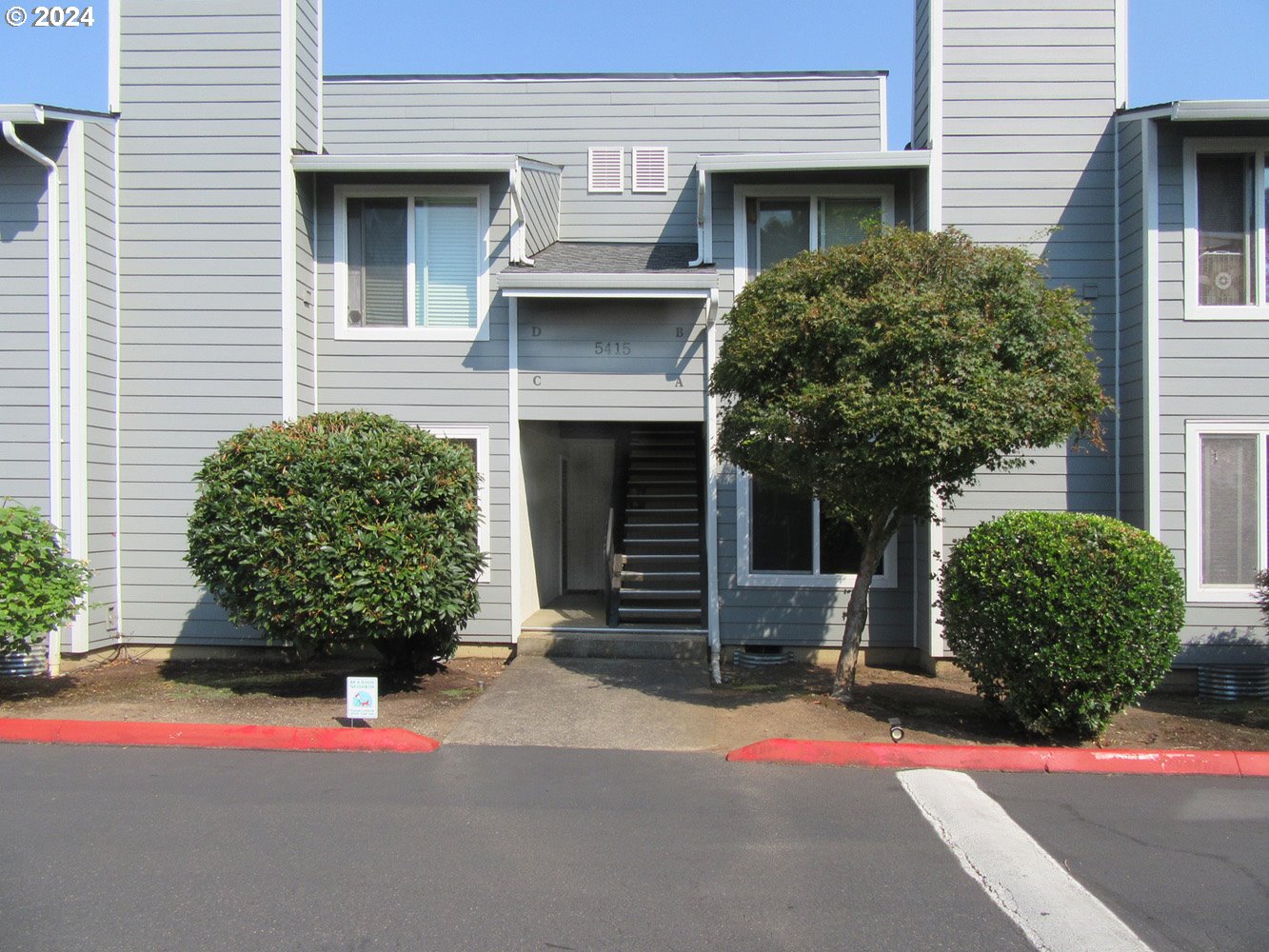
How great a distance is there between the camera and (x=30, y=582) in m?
8.10

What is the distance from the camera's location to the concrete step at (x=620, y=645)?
34.4 feet

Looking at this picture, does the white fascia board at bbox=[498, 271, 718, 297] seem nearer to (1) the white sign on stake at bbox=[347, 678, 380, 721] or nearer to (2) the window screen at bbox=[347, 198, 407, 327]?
(2) the window screen at bbox=[347, 198, 407, 327]

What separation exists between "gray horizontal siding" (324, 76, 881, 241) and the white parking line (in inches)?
323

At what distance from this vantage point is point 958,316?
7.15 meters

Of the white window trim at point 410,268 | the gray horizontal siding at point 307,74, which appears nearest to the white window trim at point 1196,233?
the white window trim at point 410,268

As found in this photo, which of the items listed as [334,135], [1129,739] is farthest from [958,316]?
[334,135]

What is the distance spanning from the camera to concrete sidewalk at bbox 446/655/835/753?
767cm

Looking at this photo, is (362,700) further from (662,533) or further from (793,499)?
(662,533)

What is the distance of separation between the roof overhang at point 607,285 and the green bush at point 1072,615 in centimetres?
417

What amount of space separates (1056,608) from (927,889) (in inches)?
119

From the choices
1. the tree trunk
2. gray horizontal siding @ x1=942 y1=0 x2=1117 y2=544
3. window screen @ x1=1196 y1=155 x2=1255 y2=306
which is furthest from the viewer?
gray horizontal siding @ x1=942 y1=0 x2=1117 y2=544

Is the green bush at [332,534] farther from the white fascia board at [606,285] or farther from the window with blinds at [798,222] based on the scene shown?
the window with blinds at [798,222]

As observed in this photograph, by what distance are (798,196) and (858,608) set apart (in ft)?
15.9

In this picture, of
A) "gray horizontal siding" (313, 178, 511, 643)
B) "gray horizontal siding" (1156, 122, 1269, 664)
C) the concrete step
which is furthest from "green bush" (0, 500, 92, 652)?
"gray horizontal siding" (1156, 122, 1269, 664)
